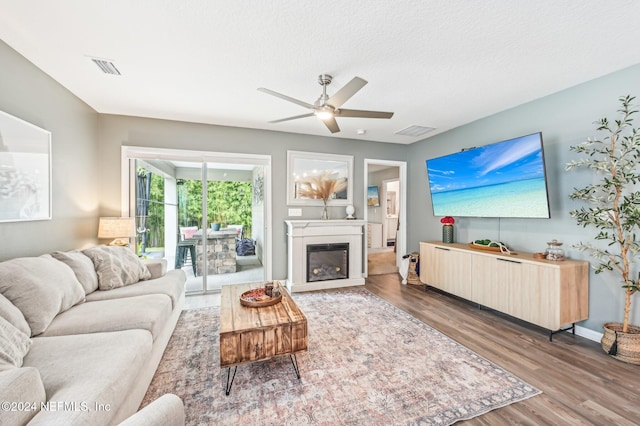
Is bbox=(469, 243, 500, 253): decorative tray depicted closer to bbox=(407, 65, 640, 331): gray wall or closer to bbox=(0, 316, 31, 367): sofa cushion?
bbox=(407, 65, 640, 331): gray wall

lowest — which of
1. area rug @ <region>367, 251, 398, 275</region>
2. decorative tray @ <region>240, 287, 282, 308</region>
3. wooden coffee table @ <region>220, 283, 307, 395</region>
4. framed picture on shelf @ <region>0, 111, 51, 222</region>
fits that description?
area rug @ <region>367, 251, 398, 275</region>

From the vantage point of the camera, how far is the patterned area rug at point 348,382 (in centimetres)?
174

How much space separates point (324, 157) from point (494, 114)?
2.61 meters

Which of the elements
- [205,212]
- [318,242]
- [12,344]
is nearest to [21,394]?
[12,344]

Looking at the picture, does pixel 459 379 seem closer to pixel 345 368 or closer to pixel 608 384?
pixel 345 368

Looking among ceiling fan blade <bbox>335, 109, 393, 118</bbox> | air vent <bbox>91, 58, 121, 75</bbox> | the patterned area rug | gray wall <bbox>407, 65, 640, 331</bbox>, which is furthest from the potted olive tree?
air vent <bbox>91, 58, 121, 75</bbox>

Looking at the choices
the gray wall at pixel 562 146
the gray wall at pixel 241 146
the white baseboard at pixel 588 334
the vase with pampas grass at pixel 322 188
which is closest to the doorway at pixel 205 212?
the gray wall at pixel 241 146

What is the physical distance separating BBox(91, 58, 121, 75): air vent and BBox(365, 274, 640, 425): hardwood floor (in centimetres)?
401

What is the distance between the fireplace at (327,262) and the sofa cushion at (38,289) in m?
2.95

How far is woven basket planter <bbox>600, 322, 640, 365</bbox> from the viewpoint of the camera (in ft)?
7.56

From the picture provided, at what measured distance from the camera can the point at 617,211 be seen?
7.90 feet

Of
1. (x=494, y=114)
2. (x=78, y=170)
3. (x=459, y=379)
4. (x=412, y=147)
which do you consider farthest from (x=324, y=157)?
(x=459, y=379)

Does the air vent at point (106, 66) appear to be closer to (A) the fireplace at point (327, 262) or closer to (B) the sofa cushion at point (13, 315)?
(B) the sofa cushion at point (13, 315)

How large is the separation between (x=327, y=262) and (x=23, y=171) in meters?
3.72
